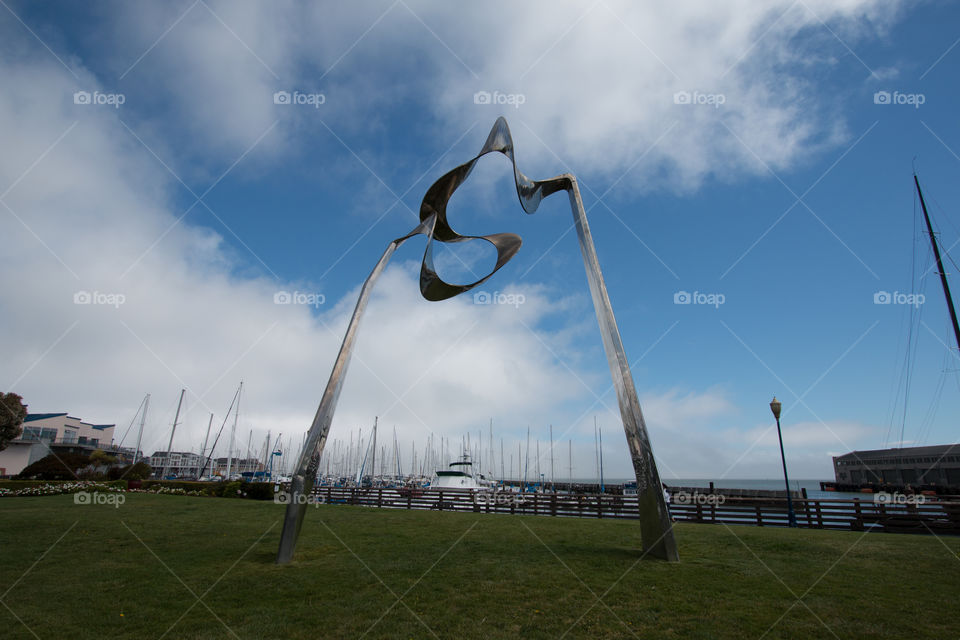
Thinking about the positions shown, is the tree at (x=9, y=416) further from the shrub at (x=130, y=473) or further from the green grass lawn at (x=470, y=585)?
the green grass lawn at (x=470, y=585)

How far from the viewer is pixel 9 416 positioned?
39750mm

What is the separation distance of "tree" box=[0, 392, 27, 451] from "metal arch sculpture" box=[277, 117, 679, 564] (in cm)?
4371

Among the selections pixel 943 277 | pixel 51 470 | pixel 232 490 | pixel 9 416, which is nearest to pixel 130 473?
pixel 51 470

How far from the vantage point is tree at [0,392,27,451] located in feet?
130

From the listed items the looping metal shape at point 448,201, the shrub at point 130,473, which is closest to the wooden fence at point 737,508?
the looping metal shape at point 448,201

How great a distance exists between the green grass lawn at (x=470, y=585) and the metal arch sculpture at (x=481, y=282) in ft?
2.95

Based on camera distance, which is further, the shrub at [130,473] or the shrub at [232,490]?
the shrub at [130,473]

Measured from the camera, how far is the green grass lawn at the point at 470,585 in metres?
6.36

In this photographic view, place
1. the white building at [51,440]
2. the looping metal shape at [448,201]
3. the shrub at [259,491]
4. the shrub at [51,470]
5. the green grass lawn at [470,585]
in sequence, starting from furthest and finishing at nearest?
the white building at [51,440] < the shrub at [51,470] < the shrub at [259,491] < the looping metal shape at [448,201] < the green grass lawn at [470,585]

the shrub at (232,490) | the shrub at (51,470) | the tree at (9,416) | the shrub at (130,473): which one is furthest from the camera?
the tree at (9,416)

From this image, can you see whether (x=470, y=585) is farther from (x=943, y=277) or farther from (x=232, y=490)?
(x=232, y=490)

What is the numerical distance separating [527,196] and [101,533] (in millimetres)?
15411

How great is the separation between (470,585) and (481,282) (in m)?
9.29

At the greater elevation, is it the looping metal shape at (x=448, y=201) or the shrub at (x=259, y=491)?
the looping metal shape at (x=448, y=201)
